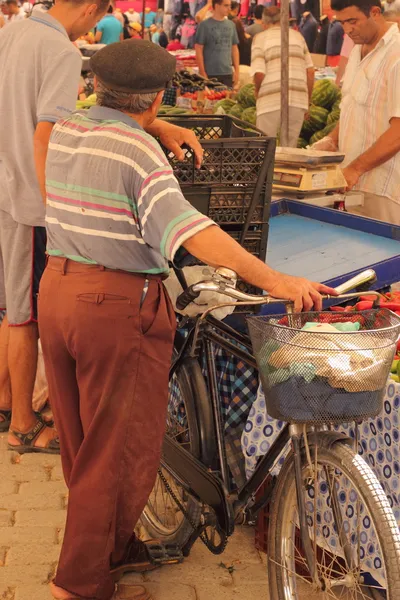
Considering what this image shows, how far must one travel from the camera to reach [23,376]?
4.26 meters

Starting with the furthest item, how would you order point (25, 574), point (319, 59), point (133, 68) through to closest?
point (319, 59) < point (25, 574) < point (133, 68)

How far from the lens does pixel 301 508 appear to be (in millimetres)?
2467

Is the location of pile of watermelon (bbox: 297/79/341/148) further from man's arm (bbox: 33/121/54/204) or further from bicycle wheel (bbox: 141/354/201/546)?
bicycle wheel (bbox: 141/354/201/546)

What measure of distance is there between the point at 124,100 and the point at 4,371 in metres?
2.37

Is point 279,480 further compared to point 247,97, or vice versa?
point 247,97

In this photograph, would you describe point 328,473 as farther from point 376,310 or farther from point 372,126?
point 372,126

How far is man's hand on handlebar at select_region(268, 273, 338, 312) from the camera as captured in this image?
2.31 metres

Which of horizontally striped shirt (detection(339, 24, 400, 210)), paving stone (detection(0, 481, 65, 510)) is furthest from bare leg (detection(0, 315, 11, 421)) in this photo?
horizontally striped shirt (detection(339, 24, 400, 210))

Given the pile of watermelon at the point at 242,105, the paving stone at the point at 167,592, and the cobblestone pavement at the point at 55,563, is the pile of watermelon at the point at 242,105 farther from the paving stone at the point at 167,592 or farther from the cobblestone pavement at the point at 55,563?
the paving stone at the point at 167,592

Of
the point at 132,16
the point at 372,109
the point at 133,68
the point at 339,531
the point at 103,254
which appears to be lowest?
the point at 339,531

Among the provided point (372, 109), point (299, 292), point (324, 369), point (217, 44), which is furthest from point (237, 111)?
point (324, 369)

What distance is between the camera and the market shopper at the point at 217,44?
38.5 ft

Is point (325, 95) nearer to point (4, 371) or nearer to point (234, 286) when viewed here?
point (4, 371)

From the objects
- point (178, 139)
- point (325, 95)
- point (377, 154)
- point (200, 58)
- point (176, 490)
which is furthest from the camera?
point (200, 58)
